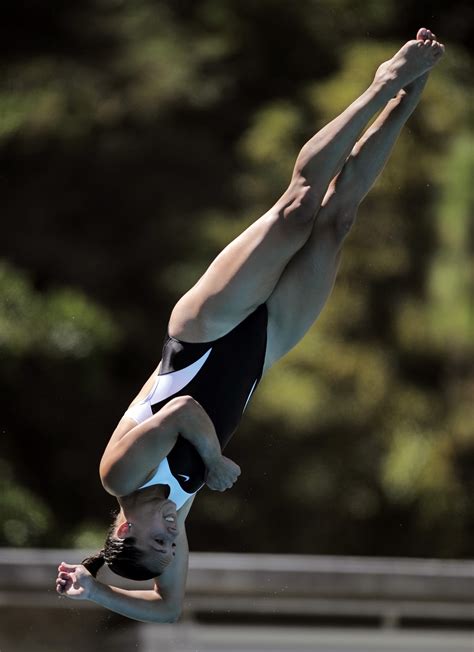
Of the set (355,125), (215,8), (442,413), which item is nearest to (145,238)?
(215,8)

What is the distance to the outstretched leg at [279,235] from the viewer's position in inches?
158

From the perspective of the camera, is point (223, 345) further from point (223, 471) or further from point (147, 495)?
point (147, 495)

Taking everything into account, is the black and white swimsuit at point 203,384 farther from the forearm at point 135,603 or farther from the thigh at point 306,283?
the forearm at point 135,603

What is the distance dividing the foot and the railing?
9.89ft

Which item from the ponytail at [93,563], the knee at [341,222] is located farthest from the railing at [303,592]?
the knee at [341,222]

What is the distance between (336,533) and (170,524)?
6.46 metres

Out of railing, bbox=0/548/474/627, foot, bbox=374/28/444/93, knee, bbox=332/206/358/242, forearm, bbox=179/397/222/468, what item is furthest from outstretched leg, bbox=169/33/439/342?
railing, bbox=0/548/474/627

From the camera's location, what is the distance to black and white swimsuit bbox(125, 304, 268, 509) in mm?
3828

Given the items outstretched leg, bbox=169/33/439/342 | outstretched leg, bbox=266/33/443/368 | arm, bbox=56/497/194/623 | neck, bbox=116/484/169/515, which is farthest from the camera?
outstretched leg, bbox=266/33/443/368

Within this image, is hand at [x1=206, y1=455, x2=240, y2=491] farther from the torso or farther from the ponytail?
the ponytail

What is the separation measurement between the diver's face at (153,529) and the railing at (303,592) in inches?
94.4

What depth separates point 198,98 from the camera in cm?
1080

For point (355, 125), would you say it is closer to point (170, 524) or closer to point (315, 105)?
point (170, 524)

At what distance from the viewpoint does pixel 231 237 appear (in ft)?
33.2
